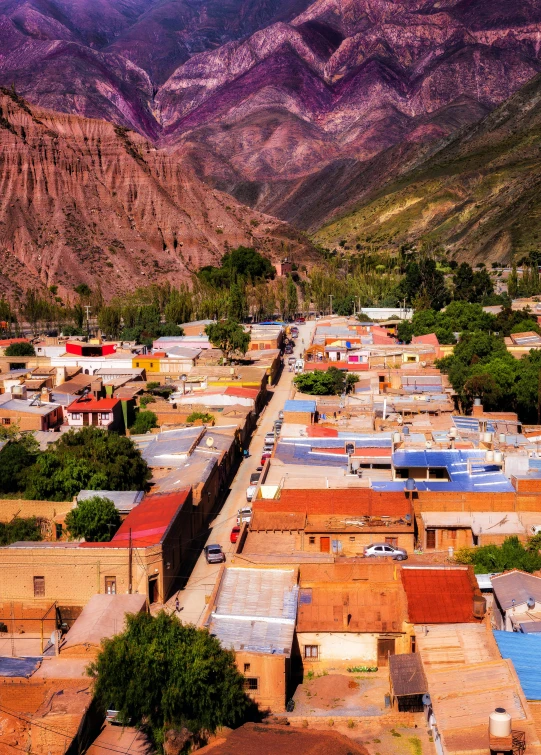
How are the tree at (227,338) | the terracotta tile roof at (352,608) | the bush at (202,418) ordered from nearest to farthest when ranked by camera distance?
the terracotta tile roof at (352,608) < the bush at (202,418) < the tree at (227,338)

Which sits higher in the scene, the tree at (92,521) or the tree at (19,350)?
the tree at (19,350)

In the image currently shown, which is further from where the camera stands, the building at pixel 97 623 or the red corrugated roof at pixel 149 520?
the red corrugated roof at pixel 149 520

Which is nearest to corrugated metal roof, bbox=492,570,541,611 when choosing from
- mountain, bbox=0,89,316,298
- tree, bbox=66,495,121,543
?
tree, bbox=66,495,121,543

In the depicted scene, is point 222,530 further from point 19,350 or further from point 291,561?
point 19,350

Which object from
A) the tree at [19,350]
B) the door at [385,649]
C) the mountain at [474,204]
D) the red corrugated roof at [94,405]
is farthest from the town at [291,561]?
the mountain at [474,204]

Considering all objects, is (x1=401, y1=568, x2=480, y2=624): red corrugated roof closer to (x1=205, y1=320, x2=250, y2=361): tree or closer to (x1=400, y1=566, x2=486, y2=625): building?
(x1=400, y1=566, x2=486, y2=625): building

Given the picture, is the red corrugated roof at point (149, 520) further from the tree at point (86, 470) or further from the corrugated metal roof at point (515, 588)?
the corrugated metal roof at point (515, 588)

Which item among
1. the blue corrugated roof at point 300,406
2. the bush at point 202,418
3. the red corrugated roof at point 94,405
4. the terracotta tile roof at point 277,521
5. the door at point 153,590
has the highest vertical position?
the red corrugated roof at point 94,405
